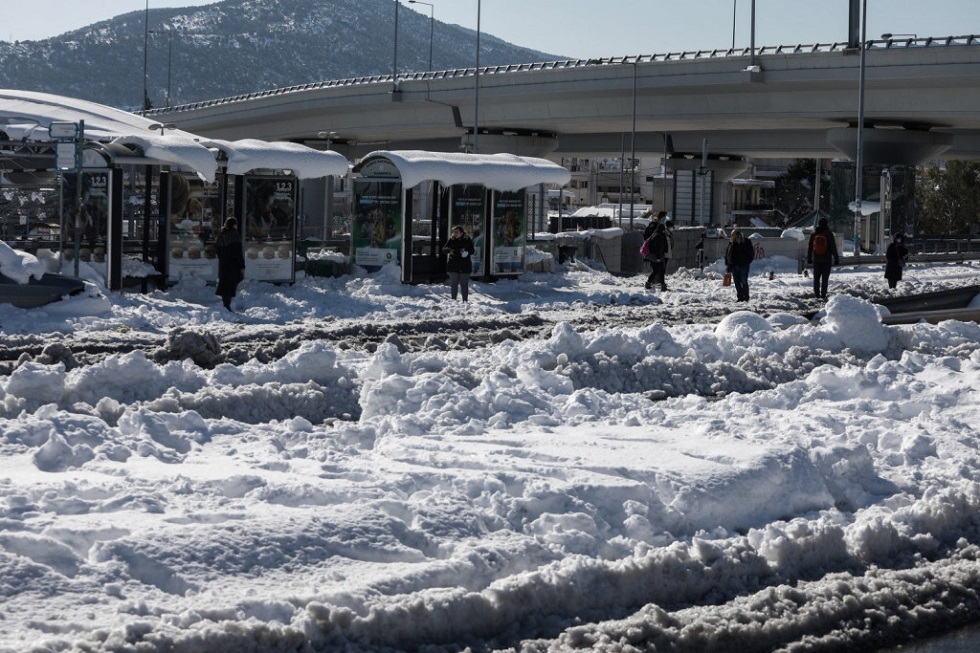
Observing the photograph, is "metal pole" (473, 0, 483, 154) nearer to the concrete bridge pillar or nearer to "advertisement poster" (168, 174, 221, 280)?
the concrete bridge pillar

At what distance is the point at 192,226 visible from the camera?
83.4 ft

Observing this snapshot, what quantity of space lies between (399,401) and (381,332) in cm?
751

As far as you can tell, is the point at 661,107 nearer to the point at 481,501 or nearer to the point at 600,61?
the point at 600,61

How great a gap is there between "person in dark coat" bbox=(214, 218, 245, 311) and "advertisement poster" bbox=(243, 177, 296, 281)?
10.1ft

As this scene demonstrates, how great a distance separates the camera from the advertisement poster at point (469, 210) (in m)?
28.6

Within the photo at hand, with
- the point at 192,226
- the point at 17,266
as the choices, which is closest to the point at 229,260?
the point at 192,226

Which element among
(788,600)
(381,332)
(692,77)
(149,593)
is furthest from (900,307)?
(692,77)

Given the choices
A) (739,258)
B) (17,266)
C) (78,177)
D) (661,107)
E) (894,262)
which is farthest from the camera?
(661,107)

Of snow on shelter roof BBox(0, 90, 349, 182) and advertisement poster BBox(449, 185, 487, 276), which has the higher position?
snow on shelter roof BBox(0, 90, 349, 182)

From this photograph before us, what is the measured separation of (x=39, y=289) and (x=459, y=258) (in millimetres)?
7448

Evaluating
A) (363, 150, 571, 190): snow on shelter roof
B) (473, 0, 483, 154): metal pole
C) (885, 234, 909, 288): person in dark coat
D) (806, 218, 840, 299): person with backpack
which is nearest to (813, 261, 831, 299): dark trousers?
(806, 218, 840, 299): person with backpack

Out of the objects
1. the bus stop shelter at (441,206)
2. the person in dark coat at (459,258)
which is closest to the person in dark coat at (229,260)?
the person in dark coat at (459,258)

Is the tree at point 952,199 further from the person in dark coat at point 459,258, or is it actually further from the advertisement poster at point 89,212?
the advertisement poster at point 89,212

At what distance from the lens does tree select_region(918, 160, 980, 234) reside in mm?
95000
